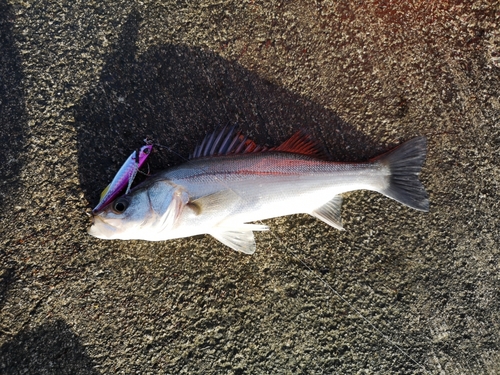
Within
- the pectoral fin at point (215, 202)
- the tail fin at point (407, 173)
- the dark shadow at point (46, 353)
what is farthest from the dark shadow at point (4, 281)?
the tail fin at point (407, 173)

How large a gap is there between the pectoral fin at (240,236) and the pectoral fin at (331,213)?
0.41 metres

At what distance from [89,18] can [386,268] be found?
295 centimetres

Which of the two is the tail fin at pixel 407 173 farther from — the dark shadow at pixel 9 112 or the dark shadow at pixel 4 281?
the dark shadow at pixel 4 281

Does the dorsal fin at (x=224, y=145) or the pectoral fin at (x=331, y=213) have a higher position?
the dorsal fin at (x=224, y=145)

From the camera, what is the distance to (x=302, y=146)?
259cm

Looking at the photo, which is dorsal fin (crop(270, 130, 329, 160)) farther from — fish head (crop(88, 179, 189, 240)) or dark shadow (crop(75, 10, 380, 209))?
fish head (crop(88, 179, 189, 240))

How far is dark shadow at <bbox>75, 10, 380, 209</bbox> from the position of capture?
262cm

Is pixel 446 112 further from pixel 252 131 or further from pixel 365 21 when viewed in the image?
pixel 252 131

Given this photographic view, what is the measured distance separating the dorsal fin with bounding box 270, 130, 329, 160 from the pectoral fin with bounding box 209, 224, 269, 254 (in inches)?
23.0

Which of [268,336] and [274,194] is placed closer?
[274,194]

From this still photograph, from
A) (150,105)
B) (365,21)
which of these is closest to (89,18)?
(150,105)

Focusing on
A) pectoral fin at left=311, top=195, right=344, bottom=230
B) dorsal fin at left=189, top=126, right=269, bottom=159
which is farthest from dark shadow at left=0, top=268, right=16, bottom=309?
pectoral fin at left=311, top=195, right=344, bottom=230

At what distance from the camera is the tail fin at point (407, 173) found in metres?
2.58

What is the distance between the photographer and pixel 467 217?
279 cm
